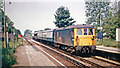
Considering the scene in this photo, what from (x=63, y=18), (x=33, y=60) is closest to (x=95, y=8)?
(x=63, y=18)

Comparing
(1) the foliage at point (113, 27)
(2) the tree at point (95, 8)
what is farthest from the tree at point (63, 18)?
(1) the foliage at point (113, 27)

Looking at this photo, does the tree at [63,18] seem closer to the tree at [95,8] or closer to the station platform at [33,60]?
the tree at [95,8]

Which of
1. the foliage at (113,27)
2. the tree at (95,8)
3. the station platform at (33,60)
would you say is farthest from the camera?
the tree at (95,8)

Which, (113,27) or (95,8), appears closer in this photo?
(113,27)

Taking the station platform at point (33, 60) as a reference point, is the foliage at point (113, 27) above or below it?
above

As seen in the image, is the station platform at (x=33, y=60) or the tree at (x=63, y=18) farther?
the tree at (x=63, y=18)

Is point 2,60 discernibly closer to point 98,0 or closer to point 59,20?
point 98,0

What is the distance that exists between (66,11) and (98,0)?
51.0 feet

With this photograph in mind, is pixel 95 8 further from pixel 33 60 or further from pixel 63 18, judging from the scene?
pixel 33 60

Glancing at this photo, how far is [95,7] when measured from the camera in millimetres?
42531

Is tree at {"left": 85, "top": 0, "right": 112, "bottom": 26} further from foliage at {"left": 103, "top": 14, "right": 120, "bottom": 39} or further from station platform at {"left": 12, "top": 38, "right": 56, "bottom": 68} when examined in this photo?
station platform at {"left": 12, "top": 38, "right": 56, "bottom": 68}

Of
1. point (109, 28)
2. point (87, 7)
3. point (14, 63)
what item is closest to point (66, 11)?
point (87, 7)

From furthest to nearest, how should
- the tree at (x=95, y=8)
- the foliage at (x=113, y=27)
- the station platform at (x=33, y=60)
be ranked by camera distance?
the tree at (x=95, y=8)
the foliage at (x=113, y=27)
the station platform at (x=33, y=60)

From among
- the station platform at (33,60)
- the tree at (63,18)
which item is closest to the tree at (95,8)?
the tree at (63,18)
